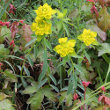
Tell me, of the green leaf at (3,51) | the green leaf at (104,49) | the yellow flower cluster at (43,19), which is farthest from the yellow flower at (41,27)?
the green leaf at (104,49)

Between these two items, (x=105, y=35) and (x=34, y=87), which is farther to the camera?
(x=105, y=35)

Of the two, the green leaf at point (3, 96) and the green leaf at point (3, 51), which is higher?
the green leaf at point (3, 51)

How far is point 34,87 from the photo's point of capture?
136 cm

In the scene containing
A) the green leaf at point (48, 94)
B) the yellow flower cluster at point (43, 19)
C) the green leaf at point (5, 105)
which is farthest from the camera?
the green leaf at point (48, 94)

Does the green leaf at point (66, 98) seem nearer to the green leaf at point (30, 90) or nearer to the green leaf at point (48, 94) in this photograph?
the green leaf at point (48, 94)

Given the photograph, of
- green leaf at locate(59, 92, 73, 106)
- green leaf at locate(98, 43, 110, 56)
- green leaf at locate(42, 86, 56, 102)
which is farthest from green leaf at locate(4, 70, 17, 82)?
green leaf at locate(98, 43, 110, 56)

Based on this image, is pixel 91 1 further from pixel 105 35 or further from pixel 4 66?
pixel 4 66

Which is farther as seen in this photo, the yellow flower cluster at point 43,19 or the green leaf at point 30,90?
the green leaf at point 30,90

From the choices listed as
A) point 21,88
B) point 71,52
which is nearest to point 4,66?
point 21,88

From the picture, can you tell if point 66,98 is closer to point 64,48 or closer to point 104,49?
point 64,48

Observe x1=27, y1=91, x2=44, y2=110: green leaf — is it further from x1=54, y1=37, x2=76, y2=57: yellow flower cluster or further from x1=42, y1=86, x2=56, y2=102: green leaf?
x1=54, y1=37, x2=76, y2=57: yellow flower cluster

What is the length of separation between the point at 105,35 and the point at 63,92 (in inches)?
27.1

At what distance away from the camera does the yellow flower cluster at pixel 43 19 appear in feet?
3.47

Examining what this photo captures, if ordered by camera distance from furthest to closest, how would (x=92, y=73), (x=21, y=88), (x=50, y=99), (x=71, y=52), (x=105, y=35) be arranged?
1. (x=105, y=35)
2. (x=92, y=73)
3. (x=21, y=88)
4. (x=50, y=99)
5. (x=71, y=52)
